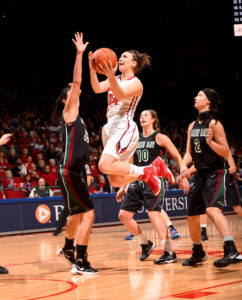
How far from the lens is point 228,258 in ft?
17.7

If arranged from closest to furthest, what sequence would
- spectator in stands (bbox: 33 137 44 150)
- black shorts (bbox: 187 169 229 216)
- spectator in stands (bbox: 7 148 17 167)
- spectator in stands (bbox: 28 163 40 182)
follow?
black shorts (bbox: 187 169 229 216)
spectator in stands (bbox: 28 163 40 182)
spectator in stands (bbox: 7 148 17 167)
spectator in stands (bbox: 33 137 44 150)

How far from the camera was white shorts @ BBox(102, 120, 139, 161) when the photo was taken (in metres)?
5.35

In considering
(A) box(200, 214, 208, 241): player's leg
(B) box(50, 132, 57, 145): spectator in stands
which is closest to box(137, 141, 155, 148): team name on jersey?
(A) box(200, 214, 208, 241): player's leg

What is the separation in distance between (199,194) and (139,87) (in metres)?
1.43

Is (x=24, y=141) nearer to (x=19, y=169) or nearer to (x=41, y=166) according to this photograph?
(x=41, y=166)

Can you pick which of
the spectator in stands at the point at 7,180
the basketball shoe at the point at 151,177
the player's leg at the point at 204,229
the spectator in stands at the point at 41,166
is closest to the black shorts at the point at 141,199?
the basketball shoe at the point at 151,177

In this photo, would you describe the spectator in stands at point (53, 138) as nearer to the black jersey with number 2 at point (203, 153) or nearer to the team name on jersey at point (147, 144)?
the team name on jersey at point (147, 144)

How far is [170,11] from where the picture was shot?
75.8 ft

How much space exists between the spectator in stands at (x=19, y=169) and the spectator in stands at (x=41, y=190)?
854mm

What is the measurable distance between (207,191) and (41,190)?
775 cm

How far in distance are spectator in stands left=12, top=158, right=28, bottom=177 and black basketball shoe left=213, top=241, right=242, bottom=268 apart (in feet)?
29.0

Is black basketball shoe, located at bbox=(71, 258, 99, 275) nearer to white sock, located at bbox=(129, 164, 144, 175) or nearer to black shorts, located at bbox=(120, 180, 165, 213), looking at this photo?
white sock, located at bbox=(129, 164, 144, 175)

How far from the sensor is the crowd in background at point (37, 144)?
13160 millimetres

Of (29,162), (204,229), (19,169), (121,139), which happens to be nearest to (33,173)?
(19,169)
